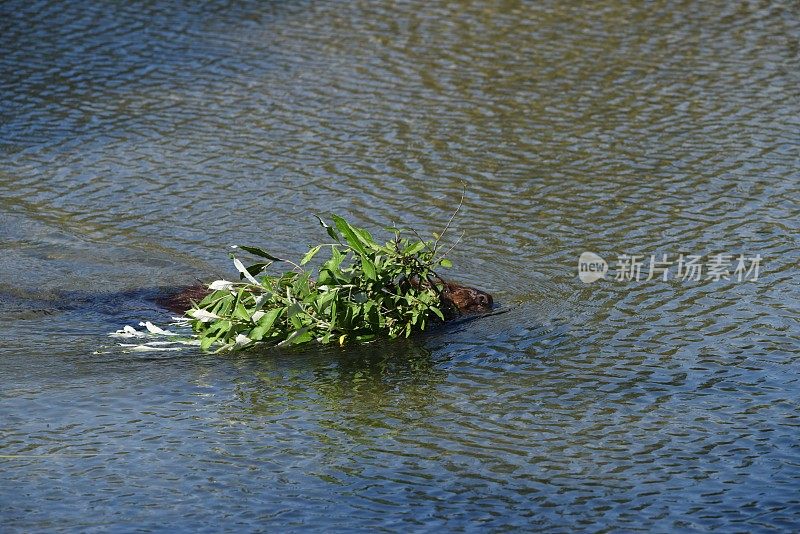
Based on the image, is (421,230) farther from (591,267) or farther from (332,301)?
(332,301)

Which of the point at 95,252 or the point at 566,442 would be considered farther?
the point at 95,252

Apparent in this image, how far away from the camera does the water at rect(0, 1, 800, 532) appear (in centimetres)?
536

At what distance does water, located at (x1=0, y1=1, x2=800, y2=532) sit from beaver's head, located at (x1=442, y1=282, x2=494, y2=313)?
0.14 m

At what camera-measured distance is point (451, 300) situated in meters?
7.36

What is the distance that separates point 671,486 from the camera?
5328 millimetres

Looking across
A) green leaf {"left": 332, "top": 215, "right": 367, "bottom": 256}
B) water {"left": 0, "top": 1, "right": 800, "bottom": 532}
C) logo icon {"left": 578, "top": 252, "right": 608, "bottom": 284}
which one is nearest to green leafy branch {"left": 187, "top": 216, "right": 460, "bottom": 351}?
green leaf {"left": 332, "top": 215, "right": 367, "bottom": 256}

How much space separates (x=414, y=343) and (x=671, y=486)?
2063 mm

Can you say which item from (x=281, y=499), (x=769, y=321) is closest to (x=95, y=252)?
(x=281, y=499)

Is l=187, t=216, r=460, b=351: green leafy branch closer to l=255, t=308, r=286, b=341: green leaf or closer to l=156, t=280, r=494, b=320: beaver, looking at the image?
l=255, t=308, r=286, b=341: green leaf

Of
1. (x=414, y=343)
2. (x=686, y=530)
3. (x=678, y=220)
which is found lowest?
(x=686, y=530)

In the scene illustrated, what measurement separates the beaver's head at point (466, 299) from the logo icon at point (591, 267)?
0.80 meters

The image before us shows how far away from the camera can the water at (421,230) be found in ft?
17.6

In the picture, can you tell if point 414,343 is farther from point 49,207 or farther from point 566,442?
point 49,207

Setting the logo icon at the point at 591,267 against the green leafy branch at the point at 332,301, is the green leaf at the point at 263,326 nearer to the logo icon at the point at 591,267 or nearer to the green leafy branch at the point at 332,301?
the green leafy branch at the point at 332,301
